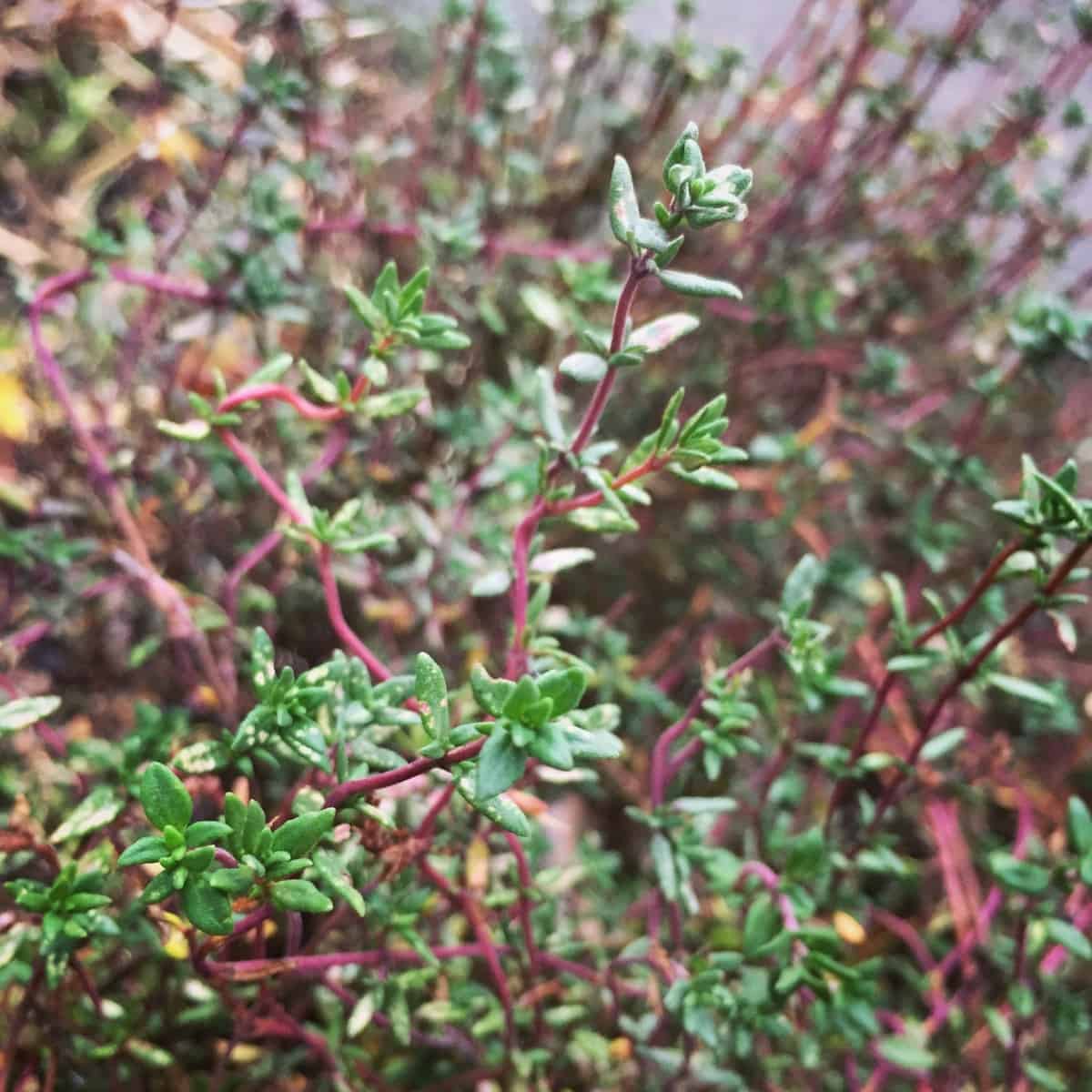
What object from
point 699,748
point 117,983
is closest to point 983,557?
point 699,748

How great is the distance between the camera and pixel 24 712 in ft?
2.30

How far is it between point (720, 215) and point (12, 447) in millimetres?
1198

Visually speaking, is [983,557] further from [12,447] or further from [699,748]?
[12,447]

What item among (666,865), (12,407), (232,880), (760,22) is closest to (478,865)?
(666,865)

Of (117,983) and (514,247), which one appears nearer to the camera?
(117,983)

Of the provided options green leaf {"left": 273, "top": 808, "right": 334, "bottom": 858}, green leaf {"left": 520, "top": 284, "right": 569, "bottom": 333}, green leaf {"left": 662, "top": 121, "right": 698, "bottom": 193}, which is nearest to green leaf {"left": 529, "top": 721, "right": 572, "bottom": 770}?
green leaf {"left": 273, "top": 808, "right": 334, "bottom": 858}

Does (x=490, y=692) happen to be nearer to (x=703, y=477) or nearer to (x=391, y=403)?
(x=703, y=477)

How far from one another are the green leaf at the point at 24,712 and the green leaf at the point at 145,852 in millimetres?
163

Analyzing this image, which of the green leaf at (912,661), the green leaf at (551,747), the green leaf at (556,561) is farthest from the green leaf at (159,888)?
the green leaf at (912,661)

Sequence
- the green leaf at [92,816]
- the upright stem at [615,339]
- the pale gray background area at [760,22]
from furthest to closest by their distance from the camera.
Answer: the pale gray background area at [760,22]
the green leaf at [92,816]
the upright stem at [615,339]

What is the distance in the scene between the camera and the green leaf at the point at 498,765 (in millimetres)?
517

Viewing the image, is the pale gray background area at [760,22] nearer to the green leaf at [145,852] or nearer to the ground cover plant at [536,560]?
the ground cover plant at [536,560]

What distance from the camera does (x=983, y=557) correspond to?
1.44 m

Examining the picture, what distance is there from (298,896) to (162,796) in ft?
0.34
